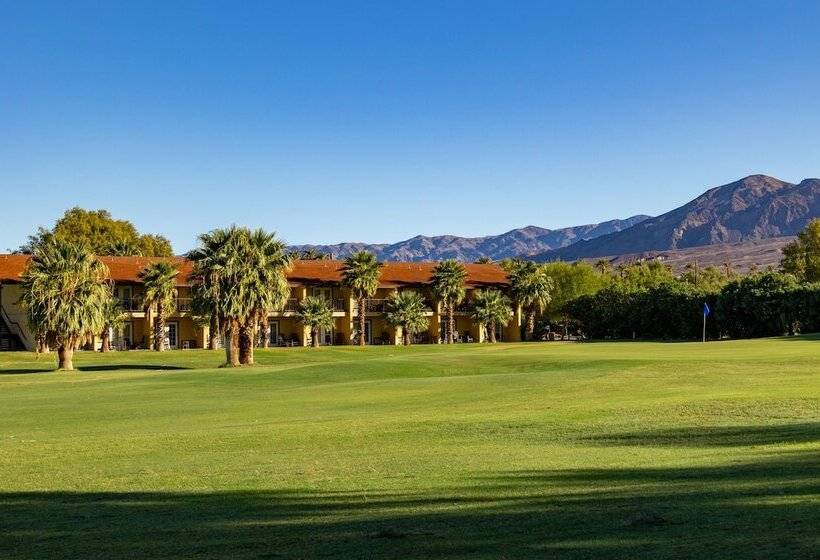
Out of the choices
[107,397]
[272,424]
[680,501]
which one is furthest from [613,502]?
[107,397]

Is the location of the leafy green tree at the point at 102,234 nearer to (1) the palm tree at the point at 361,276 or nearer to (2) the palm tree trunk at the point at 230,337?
(1) the palm tree at the point at 361,276

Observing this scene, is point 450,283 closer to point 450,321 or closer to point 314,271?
point 450,321

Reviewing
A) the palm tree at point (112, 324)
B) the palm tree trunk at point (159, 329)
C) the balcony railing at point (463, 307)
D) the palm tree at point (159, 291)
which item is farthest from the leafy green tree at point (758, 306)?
the palm tree at point (112, 324)

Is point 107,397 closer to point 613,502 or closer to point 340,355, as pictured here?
point 613,502

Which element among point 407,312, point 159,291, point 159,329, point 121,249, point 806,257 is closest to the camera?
point 159,291

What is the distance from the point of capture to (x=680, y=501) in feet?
31.4

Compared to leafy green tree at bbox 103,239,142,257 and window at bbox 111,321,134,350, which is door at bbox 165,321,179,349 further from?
leafy green tree at bbox 103,239,142,257

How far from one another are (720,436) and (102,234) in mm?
95068

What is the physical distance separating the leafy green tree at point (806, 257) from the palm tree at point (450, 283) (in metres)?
42.5

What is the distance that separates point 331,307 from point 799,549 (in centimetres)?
7931

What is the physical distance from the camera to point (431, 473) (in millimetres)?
12828

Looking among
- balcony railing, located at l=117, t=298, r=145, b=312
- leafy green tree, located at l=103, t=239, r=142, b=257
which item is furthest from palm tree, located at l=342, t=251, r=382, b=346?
leafy green tree, located at l=103, t=239, r=142, b=257

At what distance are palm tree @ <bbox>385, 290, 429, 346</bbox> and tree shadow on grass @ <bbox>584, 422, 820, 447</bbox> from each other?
66.7 m

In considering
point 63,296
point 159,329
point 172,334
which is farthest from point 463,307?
point 63,296
